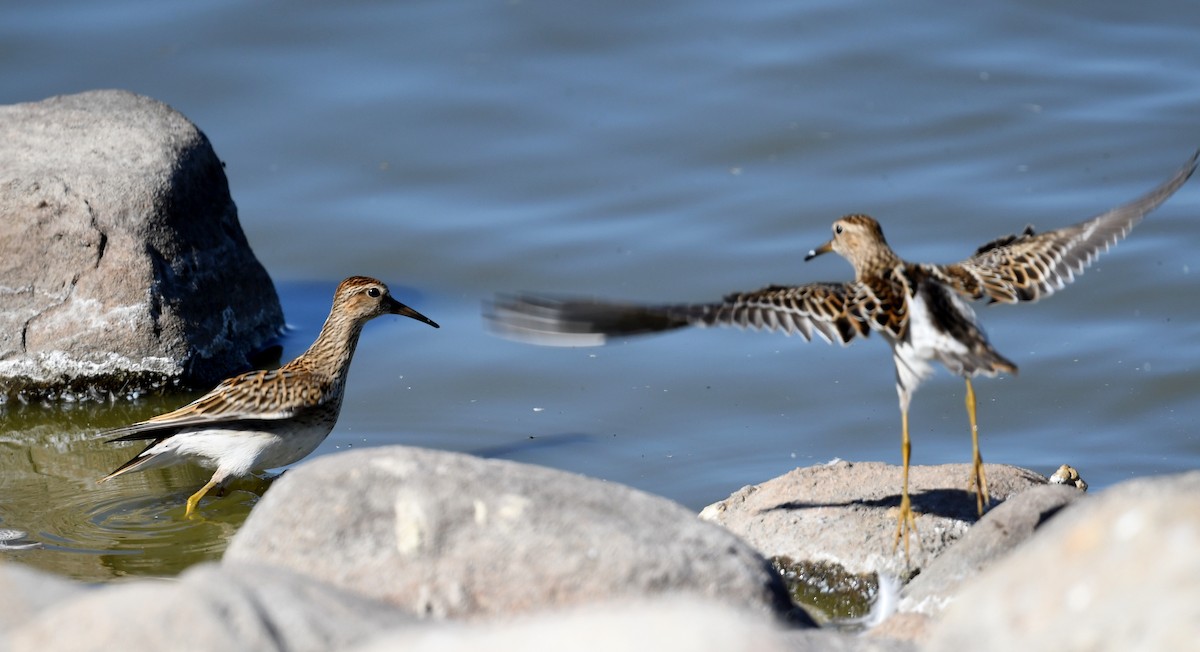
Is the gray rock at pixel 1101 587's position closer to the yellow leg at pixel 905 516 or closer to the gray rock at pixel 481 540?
the gray rock at pixel 481 540

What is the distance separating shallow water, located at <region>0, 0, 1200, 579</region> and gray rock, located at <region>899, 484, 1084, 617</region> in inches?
101

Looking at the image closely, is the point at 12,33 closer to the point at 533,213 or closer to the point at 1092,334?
the point at 533,213

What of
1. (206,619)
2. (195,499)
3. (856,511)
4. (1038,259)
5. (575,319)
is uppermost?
(575,319)

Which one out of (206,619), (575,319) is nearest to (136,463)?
(575,319)

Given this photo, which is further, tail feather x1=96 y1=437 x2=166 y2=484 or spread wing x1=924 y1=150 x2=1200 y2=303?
tail feather x1=96 y1=437 x2=166 y2=484

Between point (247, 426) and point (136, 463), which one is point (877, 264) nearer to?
point (247, 426)

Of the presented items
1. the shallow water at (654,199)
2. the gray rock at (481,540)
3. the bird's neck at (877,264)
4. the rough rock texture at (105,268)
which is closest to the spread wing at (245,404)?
the shallow water at (654,199)

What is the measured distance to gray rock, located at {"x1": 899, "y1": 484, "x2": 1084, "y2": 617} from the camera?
609cm

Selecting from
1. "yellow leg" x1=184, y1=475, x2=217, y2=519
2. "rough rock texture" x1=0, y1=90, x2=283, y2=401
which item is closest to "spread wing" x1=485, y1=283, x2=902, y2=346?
"yellow leg" x1=184, y1=475, x2=217, y2=519

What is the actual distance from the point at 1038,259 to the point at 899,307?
1018 mm

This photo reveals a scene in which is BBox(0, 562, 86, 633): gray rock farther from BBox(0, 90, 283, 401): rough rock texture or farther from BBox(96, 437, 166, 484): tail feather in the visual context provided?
BBox(0, 90, 283, 401): rough rock texture

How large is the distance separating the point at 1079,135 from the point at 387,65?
658cm

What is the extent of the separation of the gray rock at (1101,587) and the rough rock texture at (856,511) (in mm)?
2602

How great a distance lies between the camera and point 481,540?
535 centimetres
